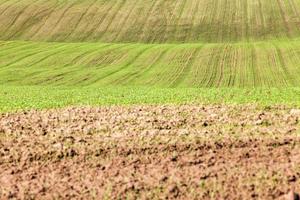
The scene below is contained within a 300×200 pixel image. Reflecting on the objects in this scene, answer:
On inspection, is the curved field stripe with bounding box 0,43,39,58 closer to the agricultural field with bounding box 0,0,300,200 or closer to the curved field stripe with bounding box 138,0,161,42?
the agricultural field with bounding box 0,0,300,200

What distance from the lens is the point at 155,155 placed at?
15.1 metres

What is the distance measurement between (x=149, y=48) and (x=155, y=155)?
1704 inches

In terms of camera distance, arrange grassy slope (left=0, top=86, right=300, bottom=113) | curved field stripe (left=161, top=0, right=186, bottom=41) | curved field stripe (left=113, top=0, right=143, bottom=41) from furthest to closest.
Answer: curved field stripe (left=113, top=0, right=143, bottom=41)
curved field stripe (left=161, top=0, right=186, bottom=41)
grassy slope (left=0, top=86, right=300, bottom=113)

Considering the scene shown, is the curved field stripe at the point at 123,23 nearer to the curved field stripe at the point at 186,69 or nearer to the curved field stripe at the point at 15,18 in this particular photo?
the curved field stripe at the point at 186,69

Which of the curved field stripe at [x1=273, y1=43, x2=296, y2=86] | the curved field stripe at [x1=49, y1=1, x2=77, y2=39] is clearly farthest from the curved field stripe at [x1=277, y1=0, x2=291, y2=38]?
the curved field stripe at [x1=49, y1=1, x2=77, y2=39]

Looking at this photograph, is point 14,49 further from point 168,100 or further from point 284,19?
point 168,100

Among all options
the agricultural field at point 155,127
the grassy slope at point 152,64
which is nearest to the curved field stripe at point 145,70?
the grassy slope at point 152,64

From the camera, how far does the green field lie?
135 ft

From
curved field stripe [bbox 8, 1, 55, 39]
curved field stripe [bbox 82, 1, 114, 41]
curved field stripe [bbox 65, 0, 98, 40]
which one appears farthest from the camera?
curved field stripe [bbox 8, 1, 55, 39]

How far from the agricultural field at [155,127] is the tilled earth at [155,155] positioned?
0.03 meters

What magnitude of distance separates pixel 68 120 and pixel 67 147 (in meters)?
4.25

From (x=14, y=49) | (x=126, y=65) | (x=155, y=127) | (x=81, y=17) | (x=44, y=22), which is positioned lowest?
(x=81, y=17)

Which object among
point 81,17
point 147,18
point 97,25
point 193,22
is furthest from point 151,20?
point 81,17

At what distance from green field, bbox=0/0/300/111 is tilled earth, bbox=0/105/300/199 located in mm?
5883
